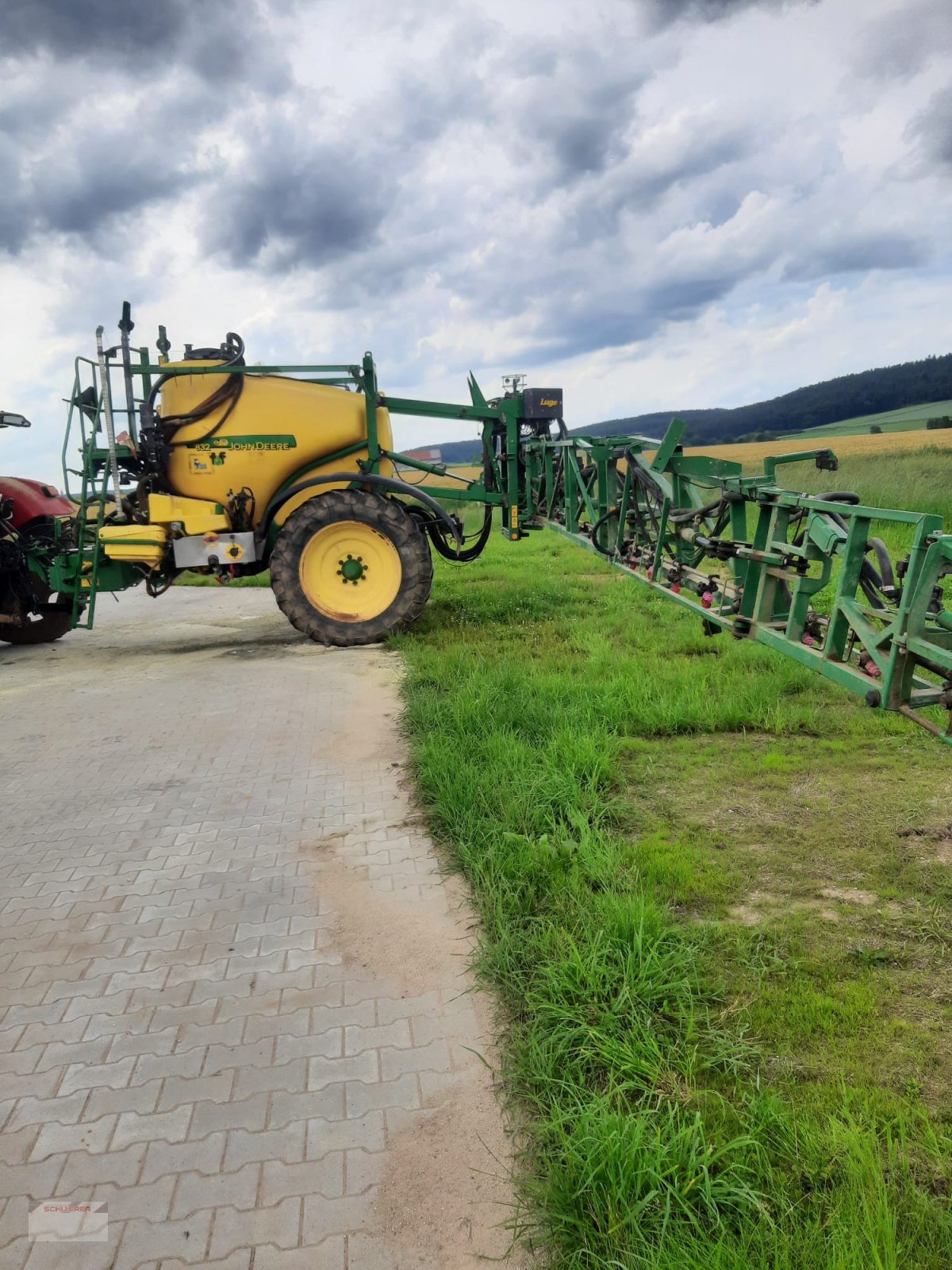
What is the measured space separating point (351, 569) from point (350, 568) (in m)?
0.02

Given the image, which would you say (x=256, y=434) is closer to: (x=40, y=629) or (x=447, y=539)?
(x=447, y=539)

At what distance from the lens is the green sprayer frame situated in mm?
3365

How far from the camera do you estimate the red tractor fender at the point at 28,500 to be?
29.0 feet

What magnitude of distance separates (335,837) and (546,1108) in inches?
81.2

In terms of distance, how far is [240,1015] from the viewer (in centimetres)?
299

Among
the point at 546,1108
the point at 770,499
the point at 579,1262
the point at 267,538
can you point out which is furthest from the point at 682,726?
the point at 267,538

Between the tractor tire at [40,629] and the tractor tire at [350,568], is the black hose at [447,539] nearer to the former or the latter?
the tractor tire at [350,568]

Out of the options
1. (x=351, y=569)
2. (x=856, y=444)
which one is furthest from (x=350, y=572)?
(x=856, y=444)

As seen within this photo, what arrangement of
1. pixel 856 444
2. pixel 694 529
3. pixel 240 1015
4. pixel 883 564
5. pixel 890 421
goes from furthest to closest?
pixel 890 421, pixel 856 444, pixel 694 529, pixel 883 564, pixel 240 1015

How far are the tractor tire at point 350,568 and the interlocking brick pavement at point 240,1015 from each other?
Result: 2484 millimetres

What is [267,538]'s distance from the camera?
27.5 feet

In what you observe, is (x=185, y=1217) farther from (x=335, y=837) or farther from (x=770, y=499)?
(x=770, y=499)

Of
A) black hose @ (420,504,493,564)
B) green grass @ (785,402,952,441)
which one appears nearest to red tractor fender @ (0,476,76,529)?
black hose @ (420,504,493,564)

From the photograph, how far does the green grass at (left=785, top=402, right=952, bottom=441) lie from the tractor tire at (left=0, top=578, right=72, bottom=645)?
22473mm
